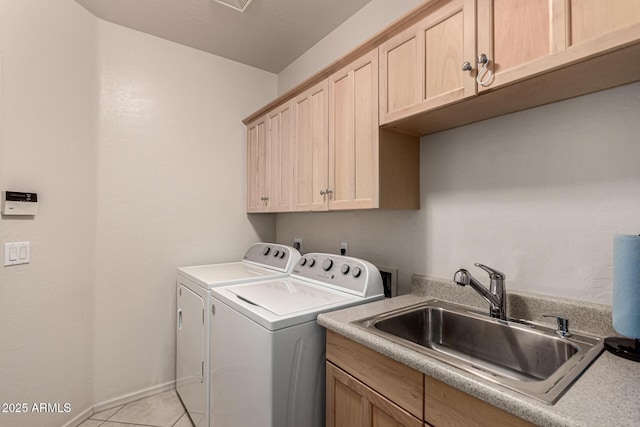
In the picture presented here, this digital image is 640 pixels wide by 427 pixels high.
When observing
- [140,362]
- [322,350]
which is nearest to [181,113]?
[140,362]

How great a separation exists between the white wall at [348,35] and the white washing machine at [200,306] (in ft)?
4.78

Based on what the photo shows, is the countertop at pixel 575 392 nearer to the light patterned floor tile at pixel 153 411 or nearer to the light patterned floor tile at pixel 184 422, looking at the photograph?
the light patterned floor tile at pixel 184 422

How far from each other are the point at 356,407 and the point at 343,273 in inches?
26.0

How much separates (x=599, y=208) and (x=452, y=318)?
0.67 meters

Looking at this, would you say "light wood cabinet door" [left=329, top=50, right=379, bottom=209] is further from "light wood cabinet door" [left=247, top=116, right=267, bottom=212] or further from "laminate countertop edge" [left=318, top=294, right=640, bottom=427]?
"light wood cabinet door" [left=247, top=116, right=267, bottom=212]

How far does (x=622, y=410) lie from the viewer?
0.63m

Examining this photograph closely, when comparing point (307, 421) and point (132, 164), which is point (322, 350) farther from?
point (132, 164)

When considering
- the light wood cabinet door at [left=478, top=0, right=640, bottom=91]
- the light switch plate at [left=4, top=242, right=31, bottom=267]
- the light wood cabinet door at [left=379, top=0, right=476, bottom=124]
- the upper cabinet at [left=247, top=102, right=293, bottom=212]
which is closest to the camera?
the light wood cabinet door at [left=478, top=0, right=640, bottom=91]

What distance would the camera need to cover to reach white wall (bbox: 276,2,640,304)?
1030 mm

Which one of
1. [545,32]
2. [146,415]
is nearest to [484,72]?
[545,32]

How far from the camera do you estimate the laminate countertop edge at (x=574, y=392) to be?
615mm

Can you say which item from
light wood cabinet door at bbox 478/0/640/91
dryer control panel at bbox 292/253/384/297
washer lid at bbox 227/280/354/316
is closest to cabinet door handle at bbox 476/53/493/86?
light wood cabinet door at bbox 478/0/640/91

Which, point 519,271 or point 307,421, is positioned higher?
point 519,271

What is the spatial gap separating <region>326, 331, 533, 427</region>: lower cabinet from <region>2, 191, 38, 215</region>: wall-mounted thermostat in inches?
67.4
